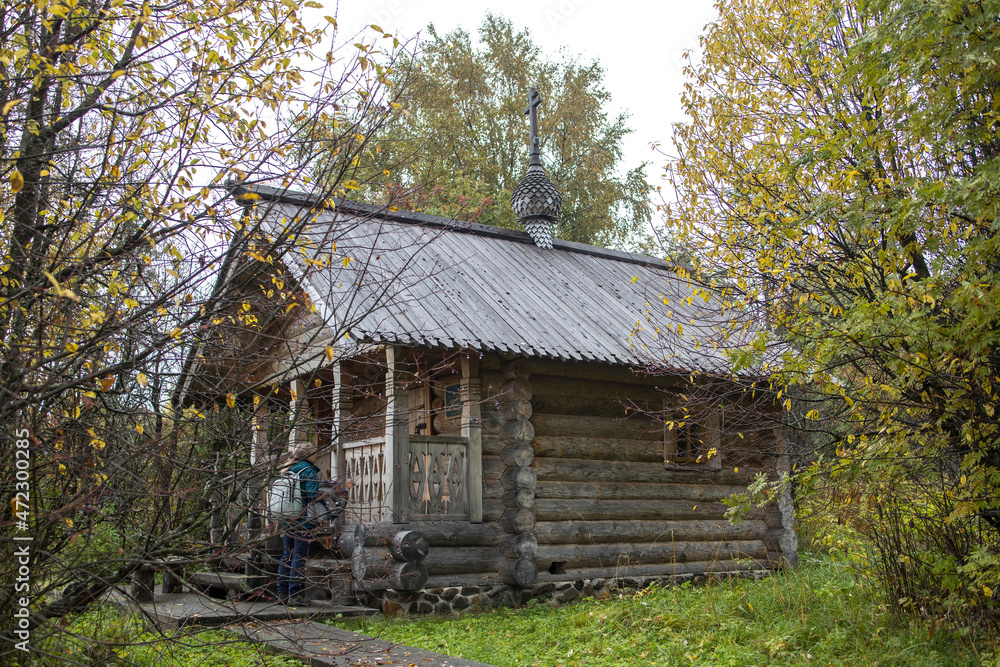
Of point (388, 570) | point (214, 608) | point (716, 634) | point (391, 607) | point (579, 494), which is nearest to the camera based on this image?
point (716, 634)

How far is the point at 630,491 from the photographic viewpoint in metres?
11.5

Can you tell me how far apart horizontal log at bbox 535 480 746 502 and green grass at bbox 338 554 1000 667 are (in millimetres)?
1850

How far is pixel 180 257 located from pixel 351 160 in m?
1.14

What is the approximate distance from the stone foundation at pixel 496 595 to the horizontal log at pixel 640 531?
1.80 feet

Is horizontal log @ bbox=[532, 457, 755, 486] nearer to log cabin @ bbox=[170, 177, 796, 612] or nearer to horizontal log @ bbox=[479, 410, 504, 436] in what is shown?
log cabin @ bbox=[170, 177, 796, 612]

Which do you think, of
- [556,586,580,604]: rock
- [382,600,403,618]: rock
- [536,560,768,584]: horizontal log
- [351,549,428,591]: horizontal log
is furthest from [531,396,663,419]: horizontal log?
[382,600,403,618]: rock

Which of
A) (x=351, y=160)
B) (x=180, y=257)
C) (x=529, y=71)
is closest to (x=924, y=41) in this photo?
(x=351, y=160)

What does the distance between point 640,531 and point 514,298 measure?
376 centimetres

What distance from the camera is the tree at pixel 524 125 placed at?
26062 mm

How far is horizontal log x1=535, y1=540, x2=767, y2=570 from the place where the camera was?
1052 centimetres

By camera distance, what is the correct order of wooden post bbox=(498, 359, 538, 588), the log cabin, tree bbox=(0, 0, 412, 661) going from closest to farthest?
tree bbox=(0, 0, 412, 661), the log cabin, wooden post bbox=(498, 359, 538, 588)

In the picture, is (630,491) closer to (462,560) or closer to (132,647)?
(462,560)

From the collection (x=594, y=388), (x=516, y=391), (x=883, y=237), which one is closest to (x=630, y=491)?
(x=594, y=388)

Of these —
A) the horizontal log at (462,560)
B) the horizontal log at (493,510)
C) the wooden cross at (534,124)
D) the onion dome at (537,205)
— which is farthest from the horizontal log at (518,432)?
the wooden cross at (534,124)
